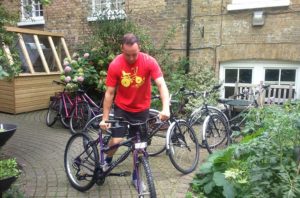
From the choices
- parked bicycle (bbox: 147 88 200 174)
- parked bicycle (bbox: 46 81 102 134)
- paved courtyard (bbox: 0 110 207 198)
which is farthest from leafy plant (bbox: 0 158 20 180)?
parked bicycle (bbox: 46 81 102 134)

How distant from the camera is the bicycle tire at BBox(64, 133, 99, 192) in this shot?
4.24 metres

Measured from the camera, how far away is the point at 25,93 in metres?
9.16

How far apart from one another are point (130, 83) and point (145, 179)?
1135 millimetres

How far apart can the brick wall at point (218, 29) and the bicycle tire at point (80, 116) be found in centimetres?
325

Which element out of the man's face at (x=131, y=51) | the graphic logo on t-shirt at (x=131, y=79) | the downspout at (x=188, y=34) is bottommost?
the graphic logo on t-shirt at (x=131, y=79)

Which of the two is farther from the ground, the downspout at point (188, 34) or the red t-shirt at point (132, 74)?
the downspout at point (188, 34)

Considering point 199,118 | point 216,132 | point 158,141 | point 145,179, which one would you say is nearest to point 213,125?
point 216,132

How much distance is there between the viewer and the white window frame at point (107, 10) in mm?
9414

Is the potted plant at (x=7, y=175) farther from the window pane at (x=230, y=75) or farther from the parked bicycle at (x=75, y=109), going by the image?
the window pane at (x=230, y=75)

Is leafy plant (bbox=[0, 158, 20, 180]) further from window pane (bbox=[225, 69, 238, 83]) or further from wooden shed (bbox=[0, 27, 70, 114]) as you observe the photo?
window pane (bbox=[225, 69, 238, 83])

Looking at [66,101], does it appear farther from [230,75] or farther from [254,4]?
[254,4]

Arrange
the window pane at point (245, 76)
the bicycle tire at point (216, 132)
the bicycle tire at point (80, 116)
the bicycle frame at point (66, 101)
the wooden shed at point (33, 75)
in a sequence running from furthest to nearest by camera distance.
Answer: the wooden shed at point (33, 75)
the window pane at point (245, 76)
the bicycle frame at point (66, 101)
the bicycle tire at point (80, 116)
the bicycle tire at point (216, 132)

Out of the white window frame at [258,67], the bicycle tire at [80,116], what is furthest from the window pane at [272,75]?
the bicycle tire at [80,116]

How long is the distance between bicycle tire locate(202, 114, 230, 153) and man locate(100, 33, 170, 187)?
1743 millimetres
